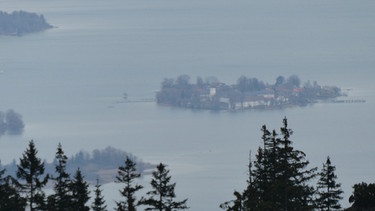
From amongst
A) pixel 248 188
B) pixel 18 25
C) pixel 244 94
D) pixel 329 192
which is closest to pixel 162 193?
pixel 248 188

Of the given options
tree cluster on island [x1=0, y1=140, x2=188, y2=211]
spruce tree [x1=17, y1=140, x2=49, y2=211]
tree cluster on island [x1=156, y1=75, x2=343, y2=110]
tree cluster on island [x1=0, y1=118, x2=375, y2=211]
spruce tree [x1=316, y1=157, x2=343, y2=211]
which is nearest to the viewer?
tree cluster on island [x1=0, y1=118, x2=375, y2=211]

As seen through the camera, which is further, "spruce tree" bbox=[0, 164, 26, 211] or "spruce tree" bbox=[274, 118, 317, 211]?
"spruce tree" bbox=[0, 164, 26, 211]

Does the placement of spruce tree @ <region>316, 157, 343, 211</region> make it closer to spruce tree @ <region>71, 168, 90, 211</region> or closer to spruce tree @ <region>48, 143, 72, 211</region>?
spruce tree @ <region>71, 168, 90, 211</region>

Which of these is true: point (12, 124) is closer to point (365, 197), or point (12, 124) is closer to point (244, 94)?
point (244, 94)

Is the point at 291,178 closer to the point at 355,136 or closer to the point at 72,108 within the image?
the point at 355,136

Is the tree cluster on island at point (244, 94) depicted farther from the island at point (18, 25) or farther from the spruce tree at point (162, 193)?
the spruce tree at point (162, 193)

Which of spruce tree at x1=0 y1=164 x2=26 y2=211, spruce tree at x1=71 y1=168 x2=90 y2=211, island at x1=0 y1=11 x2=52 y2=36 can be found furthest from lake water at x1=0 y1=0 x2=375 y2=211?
spruce tree at x1=0 y1=164 x2=26 y2=211

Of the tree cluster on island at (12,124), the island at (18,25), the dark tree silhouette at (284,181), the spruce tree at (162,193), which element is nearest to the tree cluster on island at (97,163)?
the tree cluster on island at (12,124)

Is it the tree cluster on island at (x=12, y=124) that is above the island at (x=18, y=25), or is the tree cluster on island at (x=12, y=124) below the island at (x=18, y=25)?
below
